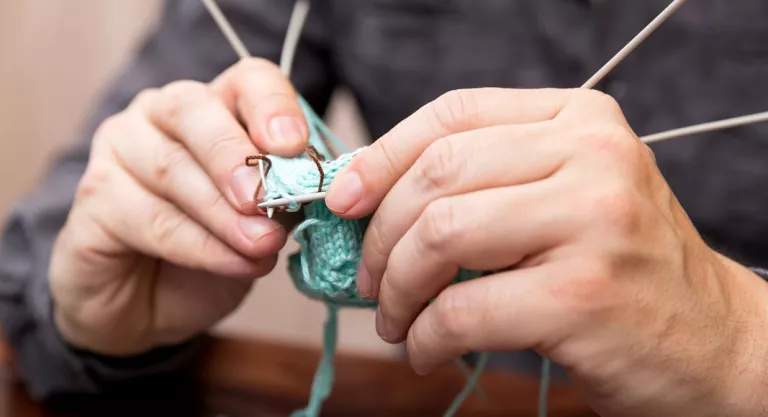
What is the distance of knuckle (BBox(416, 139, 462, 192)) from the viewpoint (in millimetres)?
336

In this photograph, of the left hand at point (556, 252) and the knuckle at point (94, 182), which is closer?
the left hand at point (556, 252)

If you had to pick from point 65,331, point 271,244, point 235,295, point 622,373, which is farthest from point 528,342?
point 65,331

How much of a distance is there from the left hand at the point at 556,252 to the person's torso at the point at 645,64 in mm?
314

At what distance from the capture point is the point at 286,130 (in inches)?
16.6

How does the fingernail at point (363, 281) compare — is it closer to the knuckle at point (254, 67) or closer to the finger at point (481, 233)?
the finger at point (481, 233)

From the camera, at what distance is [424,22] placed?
71cm

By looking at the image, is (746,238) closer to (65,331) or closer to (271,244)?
(271,244)

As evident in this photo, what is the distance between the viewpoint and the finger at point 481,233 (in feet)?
1.05

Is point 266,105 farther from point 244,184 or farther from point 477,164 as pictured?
point 477,164

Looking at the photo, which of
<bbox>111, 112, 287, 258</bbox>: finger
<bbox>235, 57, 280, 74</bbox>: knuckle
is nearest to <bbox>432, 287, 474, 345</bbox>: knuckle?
<bbox>111, 112, 287, 258</bbox>: finger

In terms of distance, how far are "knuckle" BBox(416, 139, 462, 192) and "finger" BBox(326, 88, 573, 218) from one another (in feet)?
0.06

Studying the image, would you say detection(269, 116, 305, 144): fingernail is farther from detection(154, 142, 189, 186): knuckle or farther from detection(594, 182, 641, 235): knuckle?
detection(594, 182, 641, 235): knuckle

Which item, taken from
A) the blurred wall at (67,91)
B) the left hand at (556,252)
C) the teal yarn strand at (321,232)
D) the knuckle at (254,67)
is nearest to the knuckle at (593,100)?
the left hand at (556,252)

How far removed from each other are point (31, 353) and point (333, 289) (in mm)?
382
